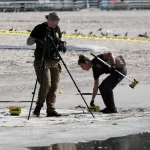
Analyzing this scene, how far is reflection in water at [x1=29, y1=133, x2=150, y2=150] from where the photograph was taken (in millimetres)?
9023

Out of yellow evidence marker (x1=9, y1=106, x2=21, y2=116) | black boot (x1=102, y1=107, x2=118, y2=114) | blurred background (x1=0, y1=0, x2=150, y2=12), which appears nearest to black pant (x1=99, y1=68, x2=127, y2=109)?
black boot (x1=102, y1=107, x2=118, y2=114)

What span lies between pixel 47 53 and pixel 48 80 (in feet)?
1.42

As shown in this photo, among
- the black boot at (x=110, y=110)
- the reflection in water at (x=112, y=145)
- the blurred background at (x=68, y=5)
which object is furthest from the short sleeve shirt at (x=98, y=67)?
the blurred background at (x=68, y=5)

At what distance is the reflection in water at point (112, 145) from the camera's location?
902 centimetres

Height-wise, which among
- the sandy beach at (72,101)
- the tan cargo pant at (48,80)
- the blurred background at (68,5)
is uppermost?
the tan cargo pant at (48,80)

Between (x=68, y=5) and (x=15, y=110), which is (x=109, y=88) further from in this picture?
(x=68, y=5)

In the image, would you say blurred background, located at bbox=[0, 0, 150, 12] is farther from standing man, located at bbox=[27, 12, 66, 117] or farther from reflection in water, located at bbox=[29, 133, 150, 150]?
reflection in water, located at bbox=[29, 133, 150, 150]

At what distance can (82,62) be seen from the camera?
12.0 metres

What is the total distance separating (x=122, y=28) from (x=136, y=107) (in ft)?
71.0

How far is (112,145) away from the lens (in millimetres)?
9211

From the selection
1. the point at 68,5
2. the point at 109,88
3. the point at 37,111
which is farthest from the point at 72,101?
the point at 68,5

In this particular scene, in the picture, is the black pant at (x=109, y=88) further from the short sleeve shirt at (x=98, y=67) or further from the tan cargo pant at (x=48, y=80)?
the tan cargo pant at (x=48, y=80)

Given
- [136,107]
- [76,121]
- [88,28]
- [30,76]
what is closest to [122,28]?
[88,28]

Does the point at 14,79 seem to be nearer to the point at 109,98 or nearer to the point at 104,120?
the point at 109,98
